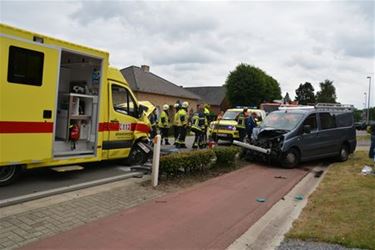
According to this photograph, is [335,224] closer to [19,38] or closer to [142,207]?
[142,207]

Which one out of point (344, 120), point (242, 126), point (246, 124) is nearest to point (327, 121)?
point (344, 120)

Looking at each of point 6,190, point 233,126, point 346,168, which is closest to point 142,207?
point 6,190

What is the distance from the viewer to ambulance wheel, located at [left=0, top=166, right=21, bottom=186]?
24.6 ft

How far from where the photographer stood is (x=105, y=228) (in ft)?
18.3

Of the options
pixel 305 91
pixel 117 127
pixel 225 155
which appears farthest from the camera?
pixel 305 91

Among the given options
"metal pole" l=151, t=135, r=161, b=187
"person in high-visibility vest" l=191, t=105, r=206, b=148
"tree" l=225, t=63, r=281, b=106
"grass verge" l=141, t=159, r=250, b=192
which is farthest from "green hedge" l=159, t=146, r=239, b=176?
"tree" l=225, t=63, r=281, b=106

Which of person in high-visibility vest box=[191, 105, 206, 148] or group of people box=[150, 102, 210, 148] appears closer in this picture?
group of people box=[150, 102, 210, 148]

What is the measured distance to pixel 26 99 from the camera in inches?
291

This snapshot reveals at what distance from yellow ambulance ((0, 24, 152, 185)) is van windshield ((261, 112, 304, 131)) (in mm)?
4419

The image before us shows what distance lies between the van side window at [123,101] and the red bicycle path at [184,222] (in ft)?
10.6

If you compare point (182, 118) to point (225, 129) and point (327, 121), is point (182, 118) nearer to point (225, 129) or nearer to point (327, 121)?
point (225, 129)

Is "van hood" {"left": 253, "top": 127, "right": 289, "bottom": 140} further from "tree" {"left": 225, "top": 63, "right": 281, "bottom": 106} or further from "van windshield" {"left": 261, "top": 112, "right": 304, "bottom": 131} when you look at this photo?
"tree" {"left": 225, "top": 63, "right": 281, "bottom": 106}

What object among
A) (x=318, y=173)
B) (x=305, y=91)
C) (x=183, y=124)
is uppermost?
(x=305, y=91)

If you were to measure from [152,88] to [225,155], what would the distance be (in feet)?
86.5
